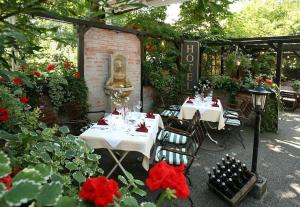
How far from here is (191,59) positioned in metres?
8.70

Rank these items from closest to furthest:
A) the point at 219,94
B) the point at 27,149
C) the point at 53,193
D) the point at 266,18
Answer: the point at 53,193 → the point at 27,149 → the point at 219,94 → the point at 266,18

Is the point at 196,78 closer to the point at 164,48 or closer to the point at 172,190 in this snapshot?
the point at 164,48

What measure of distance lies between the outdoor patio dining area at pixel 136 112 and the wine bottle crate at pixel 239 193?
0.02m

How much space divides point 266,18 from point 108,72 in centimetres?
1115

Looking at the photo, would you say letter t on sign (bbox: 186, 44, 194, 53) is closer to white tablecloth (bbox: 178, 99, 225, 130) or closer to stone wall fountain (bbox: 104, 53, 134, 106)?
stone wall fountain (bbox: 104, 53, 134, 106)

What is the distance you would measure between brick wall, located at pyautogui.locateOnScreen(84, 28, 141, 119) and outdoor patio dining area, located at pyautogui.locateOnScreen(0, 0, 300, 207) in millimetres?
27

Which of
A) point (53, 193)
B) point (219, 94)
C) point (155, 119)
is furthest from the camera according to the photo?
point (219, 94)

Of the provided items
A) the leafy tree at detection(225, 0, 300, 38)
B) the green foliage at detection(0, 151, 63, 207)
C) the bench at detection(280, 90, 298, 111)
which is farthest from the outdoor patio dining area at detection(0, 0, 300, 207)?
the leafy tree at detection(225, 0, 300, 38)

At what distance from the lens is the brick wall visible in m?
6.12

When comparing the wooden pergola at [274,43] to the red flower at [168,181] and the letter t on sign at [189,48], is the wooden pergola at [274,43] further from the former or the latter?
the red flower at [168,181]

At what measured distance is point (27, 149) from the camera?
1771 mm

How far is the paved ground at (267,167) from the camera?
11.6 feet

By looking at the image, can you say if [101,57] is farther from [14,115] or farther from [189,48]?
[14,115]

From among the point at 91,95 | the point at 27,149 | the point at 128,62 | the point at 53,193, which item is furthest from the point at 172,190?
the point at 128,62
